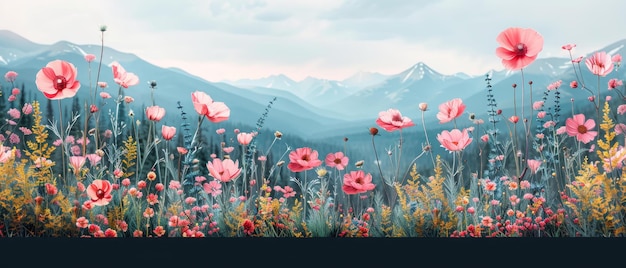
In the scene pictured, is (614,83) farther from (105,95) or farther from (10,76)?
(10,76)

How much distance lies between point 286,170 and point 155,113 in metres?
0.63

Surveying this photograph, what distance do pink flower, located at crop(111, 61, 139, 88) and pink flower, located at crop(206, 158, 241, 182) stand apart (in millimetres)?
500

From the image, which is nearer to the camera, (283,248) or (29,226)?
(283,248)

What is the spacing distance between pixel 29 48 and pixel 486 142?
2119mm

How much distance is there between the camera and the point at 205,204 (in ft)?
7.84

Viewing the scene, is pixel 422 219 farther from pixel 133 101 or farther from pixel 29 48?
pixel 29 48

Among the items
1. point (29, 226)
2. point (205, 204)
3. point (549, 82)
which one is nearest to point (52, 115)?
point (29, 226)

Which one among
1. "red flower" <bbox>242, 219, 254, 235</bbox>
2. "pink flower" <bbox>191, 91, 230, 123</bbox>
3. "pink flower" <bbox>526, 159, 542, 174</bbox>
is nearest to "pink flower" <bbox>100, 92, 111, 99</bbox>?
"pink flower" <bbox>191, 91, 230, 123</bbox>

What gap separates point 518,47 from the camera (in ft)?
7.70

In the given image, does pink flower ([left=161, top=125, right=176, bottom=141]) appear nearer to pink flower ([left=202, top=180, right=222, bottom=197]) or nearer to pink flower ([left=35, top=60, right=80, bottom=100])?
pink flower ([left=202, top=180, right=222, bottom=197])

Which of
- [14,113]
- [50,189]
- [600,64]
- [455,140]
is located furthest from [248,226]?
[600,64]

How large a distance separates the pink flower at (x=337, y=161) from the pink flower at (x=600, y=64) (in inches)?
45.6

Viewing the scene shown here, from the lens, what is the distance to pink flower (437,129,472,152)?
233 centimetres

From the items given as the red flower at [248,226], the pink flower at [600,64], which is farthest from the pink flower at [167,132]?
the pink flower at [600,64]
